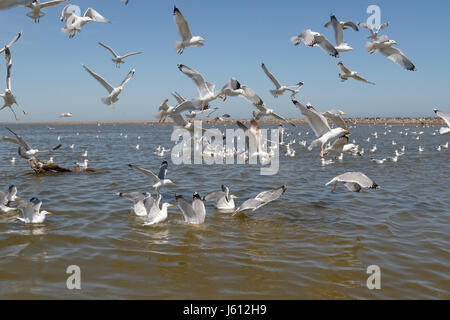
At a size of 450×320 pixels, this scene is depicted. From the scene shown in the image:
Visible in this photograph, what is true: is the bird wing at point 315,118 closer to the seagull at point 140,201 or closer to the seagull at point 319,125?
the seagull at point 319,125

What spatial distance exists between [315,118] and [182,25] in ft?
10.6

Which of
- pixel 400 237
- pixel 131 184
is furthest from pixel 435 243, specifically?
pixel 131 184

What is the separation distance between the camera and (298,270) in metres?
5.31

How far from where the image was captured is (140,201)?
793cm

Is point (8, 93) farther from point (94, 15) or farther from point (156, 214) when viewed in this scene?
point (156, 214)

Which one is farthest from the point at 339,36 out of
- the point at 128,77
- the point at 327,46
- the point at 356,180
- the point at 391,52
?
the point at 128,77

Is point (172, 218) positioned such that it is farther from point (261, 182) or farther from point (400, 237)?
point (261, 182)

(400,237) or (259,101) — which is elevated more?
(259,101)

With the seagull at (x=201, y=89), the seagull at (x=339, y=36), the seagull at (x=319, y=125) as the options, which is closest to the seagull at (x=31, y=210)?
the seagull at (x=201, y=89)

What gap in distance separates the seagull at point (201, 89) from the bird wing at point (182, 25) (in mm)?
997

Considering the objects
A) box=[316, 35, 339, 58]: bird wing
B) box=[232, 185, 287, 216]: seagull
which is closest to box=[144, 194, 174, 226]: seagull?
box=[232, 185, 287, 216]: seagull

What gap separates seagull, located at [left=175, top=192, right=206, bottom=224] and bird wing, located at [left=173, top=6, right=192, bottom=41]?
10.7ft

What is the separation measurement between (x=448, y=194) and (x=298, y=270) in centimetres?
735

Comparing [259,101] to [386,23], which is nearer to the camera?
[259,101]
